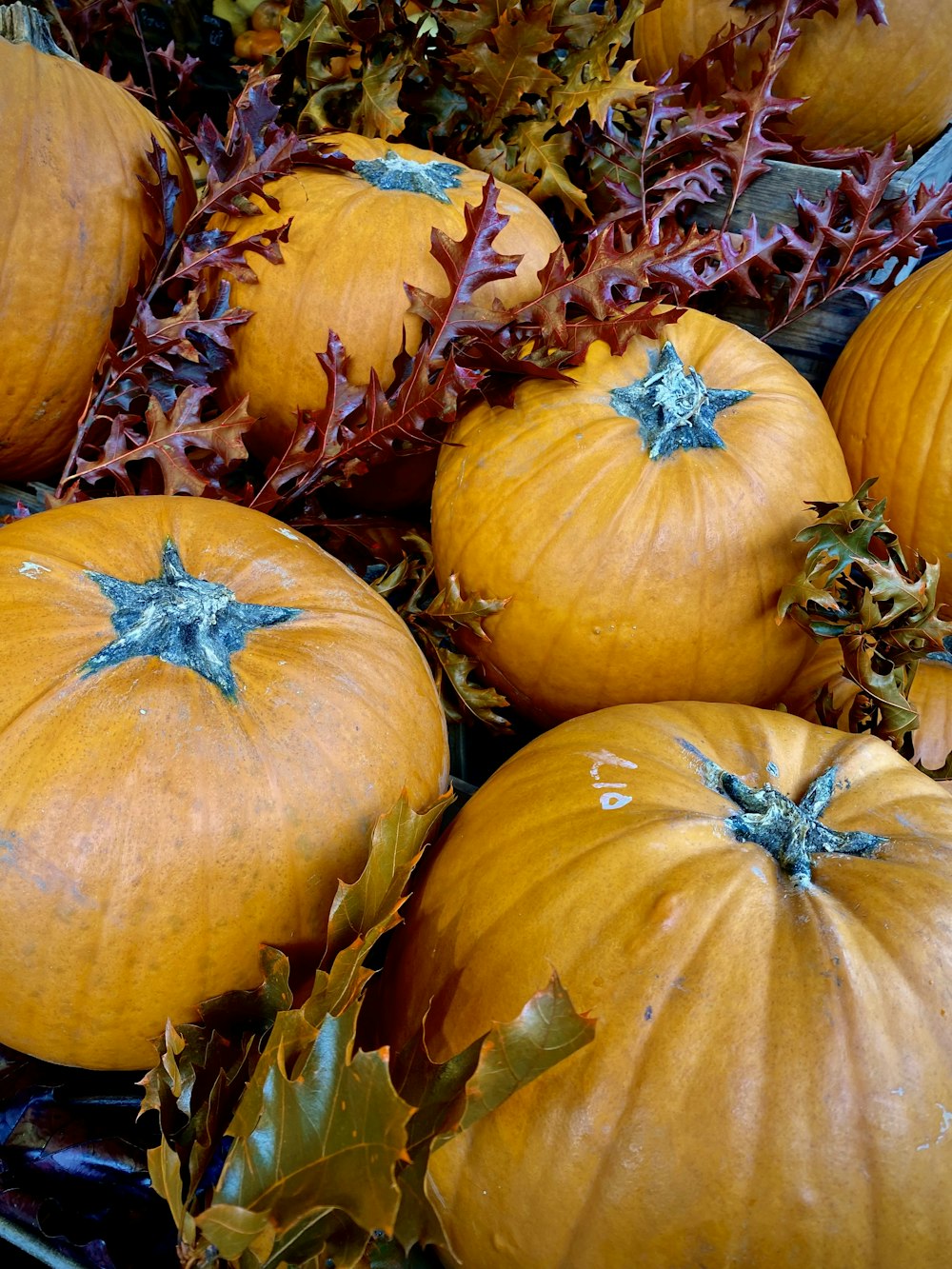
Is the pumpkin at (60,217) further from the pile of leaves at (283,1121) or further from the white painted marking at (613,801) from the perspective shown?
the white painted marking at (613,801)

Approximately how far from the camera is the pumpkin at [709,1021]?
0.89 m

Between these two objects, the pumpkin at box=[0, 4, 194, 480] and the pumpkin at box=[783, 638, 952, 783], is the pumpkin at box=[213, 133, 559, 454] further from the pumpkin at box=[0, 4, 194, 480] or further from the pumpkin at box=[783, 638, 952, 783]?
the pumpkin at box=[783, 638, 952, 783]

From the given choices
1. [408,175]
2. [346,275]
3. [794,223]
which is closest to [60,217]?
[346,275]

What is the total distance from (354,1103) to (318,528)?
1163 millimetres

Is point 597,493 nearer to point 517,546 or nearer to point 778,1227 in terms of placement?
point 517,546

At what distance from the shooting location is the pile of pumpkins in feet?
2.97

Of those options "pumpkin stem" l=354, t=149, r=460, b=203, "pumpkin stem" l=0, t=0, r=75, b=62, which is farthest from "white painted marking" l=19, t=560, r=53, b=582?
"pumpkin stem" l=0, t=0, r=75, b=62

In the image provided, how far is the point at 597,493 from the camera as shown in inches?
59.2

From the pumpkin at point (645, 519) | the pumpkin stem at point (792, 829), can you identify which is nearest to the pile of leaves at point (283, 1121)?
the pumpkin stem at point (792, 829)

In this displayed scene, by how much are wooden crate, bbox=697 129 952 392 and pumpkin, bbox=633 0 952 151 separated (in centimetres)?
13

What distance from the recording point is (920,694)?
5.80 ft

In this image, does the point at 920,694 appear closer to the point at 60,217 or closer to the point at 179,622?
the point at 179,622

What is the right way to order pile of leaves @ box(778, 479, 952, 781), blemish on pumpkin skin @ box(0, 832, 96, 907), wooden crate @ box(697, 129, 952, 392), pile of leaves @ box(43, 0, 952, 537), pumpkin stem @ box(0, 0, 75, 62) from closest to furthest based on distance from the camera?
blemish on pumpkin skin @ box(0, 832, 96, 907)
pile of leaves @ box(778, 479, 952, 781)
pile of leaves @ box(43, 0, 952, 537)
pumpkin stem @ box(0, 0, 75, 62)
wooden crate @ box(697, 129, 952, 392)

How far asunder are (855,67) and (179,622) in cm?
202
